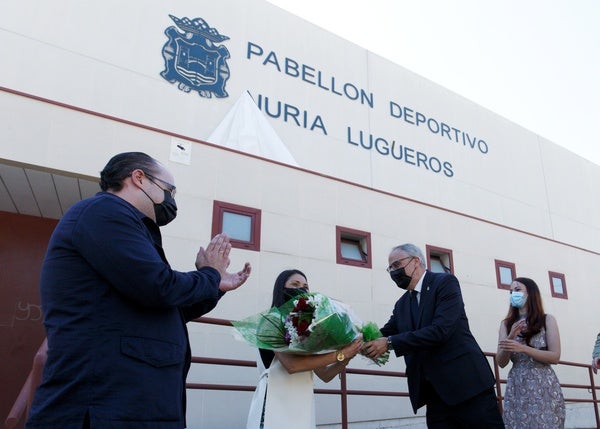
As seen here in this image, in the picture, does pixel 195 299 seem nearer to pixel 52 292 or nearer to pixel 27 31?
pixel 52 292

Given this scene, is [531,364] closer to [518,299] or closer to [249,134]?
[518,299]

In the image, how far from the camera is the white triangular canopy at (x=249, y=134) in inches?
255

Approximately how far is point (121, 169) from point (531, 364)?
3.16m

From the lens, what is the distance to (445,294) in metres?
2.93

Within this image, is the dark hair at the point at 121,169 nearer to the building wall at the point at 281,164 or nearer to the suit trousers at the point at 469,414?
the suit trousers at the point at 469,414

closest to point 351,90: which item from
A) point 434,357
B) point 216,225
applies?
point 216,225

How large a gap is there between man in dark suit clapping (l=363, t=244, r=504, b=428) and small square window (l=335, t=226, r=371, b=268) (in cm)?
328

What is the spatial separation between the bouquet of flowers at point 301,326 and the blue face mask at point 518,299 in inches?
74.3

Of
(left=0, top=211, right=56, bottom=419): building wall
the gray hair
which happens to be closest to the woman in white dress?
the gray hair

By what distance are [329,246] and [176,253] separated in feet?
6.67

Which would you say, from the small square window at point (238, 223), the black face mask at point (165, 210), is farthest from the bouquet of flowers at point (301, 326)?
the small square window at point (238, 223)

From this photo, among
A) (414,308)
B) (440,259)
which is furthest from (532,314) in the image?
(440,259)

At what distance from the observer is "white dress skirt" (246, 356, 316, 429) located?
2420 mm

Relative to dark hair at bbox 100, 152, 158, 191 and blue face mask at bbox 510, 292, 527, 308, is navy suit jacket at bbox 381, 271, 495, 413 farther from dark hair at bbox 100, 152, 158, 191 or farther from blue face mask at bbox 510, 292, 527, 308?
dark hair at bbox 100, 152, 158, 191
